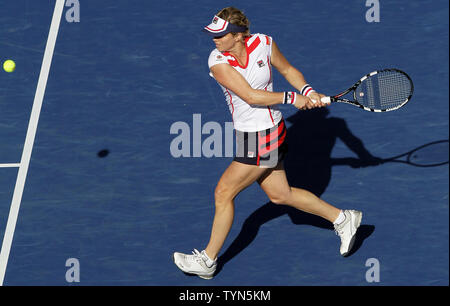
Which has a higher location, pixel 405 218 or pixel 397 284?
pixel 405 218

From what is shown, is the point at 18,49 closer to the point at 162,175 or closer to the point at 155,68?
the point at 155,68

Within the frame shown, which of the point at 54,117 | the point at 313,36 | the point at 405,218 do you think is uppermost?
the point at 313,36

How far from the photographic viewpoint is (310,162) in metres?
10.2

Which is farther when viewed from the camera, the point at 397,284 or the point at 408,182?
the point at 408,182

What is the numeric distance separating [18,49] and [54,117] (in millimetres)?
938

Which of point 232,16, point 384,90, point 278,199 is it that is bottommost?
point 278,199

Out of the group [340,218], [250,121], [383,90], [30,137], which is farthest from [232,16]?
[30,137]

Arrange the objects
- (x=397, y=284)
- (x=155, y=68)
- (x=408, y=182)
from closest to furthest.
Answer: (x=397, y=284), (x=408, y=182), (x=155, y=68)

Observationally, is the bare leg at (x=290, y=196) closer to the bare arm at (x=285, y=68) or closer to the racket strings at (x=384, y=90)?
the bare arm at (x=285, y=68)

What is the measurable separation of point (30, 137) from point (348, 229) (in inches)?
127

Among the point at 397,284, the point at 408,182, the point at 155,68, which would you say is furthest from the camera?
the point at 155,68

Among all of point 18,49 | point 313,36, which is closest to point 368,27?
point 313,36

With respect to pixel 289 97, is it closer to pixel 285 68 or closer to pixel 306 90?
pixel 306 90

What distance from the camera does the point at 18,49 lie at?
1107 centimetres
